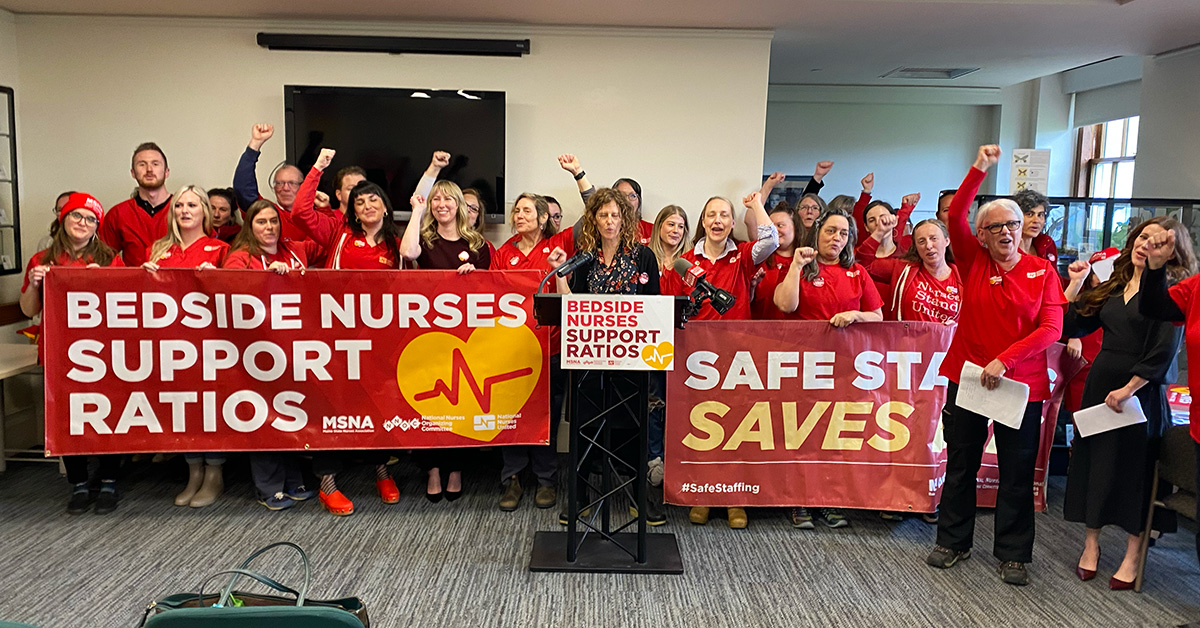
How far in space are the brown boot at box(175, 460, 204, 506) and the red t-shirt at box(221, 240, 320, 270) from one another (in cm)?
101

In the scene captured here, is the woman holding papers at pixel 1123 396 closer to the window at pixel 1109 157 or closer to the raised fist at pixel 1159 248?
the raised fist at pixel 1159 248

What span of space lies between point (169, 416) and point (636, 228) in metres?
2.32

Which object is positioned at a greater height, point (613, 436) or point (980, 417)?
point (980, 417)

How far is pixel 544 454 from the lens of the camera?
13.6 ft

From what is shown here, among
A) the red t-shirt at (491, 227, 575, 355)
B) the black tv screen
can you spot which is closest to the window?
the black tv screen

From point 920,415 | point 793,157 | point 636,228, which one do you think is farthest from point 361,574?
point 793,157

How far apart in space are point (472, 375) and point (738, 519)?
1427 mm

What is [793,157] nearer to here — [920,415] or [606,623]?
[920,415]

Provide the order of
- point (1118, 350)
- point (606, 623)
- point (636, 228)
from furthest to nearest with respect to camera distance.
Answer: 1. point (636, 228)
2. point (1118, 350)
3. point (606, 623)

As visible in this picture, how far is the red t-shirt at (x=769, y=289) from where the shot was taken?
3.89 m

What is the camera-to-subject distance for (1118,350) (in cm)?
318

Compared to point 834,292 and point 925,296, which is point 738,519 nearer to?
point 834,292

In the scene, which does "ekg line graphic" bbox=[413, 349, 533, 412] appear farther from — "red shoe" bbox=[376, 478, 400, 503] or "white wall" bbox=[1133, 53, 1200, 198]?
"white wall" bbox=[1133, 53, 1200, 198]

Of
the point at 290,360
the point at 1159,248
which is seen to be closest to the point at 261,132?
the point at 290,360
